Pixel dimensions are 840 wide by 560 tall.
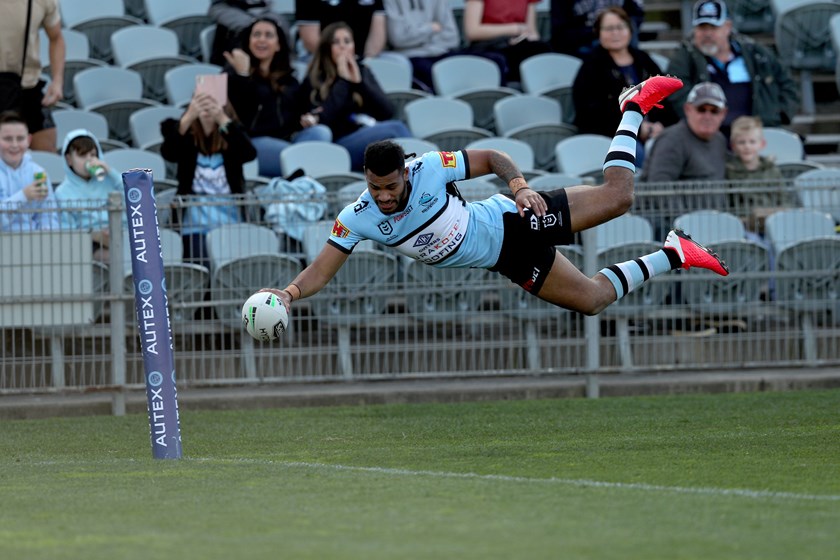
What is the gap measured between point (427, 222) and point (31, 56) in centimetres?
658

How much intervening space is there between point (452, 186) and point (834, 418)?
3.34 m

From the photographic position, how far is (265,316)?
9484mm

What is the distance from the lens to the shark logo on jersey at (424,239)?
407 inches

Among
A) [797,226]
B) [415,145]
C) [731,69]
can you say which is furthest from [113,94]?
[797,226]

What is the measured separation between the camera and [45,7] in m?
15.1

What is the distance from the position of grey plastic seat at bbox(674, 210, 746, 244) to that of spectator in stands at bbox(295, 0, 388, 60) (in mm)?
5123

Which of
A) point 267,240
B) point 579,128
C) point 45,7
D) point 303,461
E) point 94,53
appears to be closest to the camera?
point 303,461

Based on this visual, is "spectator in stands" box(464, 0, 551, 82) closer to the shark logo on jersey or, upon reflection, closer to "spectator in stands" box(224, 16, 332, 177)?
"spectator in stands" box(224, 16, 332, 177)

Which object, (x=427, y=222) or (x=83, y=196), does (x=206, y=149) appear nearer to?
(x=83, y=196)

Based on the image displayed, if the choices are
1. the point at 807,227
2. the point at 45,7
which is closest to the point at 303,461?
the point at 807,227

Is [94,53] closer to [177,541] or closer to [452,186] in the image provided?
[452,186]

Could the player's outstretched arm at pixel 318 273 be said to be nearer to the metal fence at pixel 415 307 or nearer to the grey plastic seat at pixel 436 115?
the metal fence at pixel 415 307

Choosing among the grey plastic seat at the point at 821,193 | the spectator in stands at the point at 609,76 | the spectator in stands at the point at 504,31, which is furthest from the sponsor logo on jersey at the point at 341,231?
the spectator in stands at the point at 504,31

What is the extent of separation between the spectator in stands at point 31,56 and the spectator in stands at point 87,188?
135 cm
